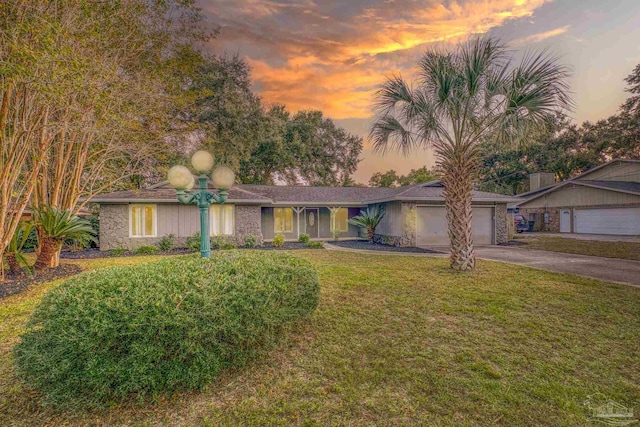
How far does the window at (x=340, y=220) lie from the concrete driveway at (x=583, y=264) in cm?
854

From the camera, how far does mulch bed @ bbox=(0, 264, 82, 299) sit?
232 inches

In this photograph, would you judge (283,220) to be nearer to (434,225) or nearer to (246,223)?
(246,223)

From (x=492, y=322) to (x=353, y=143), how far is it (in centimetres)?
2710

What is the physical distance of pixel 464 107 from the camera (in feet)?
24.6

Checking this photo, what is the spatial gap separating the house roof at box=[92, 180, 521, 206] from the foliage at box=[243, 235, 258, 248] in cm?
181

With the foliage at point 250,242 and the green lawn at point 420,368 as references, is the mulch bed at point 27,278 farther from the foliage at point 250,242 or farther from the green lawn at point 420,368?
the foliage at point 250,242

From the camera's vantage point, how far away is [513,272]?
25.6ft

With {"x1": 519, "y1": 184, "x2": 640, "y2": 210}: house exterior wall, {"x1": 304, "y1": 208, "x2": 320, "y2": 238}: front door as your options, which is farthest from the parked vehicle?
{"x1": 304, "y1": 208, "x2": 320, "y2": 238}: front door

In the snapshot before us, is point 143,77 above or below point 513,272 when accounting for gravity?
above

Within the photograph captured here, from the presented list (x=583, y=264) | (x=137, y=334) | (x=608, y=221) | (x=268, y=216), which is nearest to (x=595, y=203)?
(x=608, y=221)

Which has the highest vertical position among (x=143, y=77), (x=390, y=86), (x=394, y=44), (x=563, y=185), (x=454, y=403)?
(x=394, y=44)

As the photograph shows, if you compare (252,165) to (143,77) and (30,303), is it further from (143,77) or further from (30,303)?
(30,303)

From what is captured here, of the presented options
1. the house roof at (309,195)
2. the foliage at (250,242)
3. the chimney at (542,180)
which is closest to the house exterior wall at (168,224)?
the foliage at (250,242)

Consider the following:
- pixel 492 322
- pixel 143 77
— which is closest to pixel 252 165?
pixel 143 77
